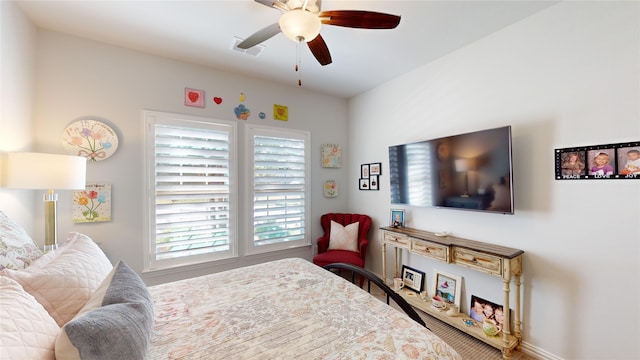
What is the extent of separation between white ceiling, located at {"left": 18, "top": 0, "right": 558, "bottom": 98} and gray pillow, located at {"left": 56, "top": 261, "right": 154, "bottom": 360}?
6.55ft

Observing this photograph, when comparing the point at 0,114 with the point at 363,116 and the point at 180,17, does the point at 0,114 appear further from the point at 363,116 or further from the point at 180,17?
the point at 363,116

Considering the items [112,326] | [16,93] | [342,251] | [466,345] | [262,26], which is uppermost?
[262,26]

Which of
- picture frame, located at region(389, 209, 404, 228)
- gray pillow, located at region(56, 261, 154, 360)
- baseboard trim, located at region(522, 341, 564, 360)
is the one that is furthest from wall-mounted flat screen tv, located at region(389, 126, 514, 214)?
gray pillow, located at region(56, 261, 154, 360)

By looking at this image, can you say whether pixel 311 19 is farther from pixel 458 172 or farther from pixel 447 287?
pixel 447 287

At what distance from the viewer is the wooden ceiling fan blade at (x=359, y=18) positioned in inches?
56.3

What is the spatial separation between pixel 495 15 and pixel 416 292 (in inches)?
110

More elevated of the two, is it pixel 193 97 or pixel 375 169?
pixel 193 97

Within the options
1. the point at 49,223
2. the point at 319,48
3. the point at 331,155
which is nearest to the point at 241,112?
the point at 331,155

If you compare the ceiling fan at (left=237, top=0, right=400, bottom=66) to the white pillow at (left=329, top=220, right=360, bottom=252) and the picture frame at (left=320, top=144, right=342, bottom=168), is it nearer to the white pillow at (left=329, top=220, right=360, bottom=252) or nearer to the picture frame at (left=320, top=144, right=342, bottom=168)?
the picture frame at (left=320, top=144, right=342, bottom=168)

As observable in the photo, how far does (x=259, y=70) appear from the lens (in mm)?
2939

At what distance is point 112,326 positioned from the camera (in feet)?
2.55

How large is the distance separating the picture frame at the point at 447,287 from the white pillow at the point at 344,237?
1034 millimetres

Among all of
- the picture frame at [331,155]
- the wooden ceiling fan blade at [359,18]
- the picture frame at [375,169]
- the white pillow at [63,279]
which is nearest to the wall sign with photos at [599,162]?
the wooden ceiling fan blade at [359,18]

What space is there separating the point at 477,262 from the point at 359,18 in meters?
2.11
